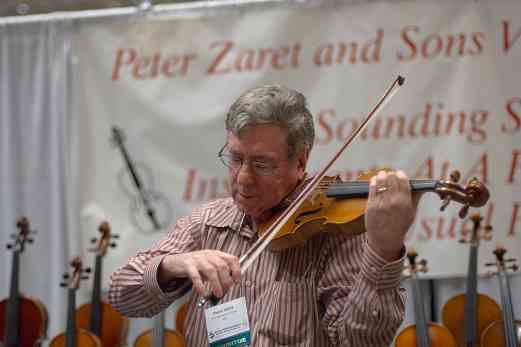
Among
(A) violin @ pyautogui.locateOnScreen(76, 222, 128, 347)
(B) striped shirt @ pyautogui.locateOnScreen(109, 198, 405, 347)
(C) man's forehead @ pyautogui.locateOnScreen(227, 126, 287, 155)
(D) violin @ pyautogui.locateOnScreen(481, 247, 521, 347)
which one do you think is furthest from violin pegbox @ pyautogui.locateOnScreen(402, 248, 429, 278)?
(C) man's forehead @ pyautogui.locateOnScreen(227, 126, 287, 155)

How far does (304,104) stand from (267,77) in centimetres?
190

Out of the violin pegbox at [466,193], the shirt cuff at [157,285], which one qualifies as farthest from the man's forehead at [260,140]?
the violin pegbox at [466,193]

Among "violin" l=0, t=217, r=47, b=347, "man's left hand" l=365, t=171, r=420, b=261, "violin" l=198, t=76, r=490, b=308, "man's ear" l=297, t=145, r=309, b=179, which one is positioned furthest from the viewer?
"violin" l=0, t=217, r=47, b=347

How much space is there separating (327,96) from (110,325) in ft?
5.03

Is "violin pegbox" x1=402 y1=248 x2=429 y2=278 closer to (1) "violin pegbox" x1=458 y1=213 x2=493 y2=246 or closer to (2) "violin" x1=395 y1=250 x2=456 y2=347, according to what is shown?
(2) "violin" x1=395 y1=250 x2=456 y2=347

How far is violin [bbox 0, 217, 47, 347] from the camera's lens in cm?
341

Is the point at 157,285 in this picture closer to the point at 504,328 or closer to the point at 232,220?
the point at 232,220

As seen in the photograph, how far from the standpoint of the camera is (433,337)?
3.14m

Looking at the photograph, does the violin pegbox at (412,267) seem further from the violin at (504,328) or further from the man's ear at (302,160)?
the man's ear at (302,160)

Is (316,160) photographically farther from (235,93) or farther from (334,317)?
(334,317)

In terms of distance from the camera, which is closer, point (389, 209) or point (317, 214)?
point (389, 209)

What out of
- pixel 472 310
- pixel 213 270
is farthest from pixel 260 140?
pixel 472 310

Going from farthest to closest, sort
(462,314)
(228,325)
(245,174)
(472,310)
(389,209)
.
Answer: (462,314), (472,310), (245,174), (228,325), (389,209)

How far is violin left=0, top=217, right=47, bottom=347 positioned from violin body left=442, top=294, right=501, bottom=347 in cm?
184
